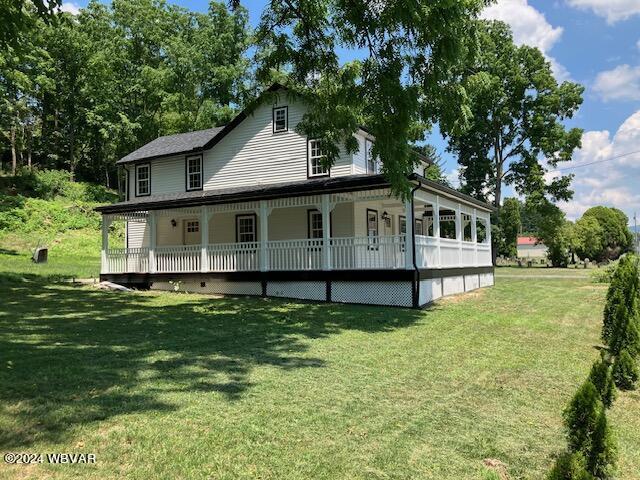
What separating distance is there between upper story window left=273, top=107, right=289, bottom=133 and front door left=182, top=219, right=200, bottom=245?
592 centimetres

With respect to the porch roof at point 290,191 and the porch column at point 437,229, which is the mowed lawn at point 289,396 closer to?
the porch roof at point 290,191

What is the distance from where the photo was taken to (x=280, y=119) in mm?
20016

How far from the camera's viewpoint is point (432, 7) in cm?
877

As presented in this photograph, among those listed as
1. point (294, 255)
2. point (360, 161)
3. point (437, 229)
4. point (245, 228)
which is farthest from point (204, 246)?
point (437, 229)

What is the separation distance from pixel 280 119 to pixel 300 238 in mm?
4852

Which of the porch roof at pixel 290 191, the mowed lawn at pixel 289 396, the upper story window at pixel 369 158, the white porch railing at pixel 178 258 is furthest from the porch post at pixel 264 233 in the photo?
the mowed lawn at pixel 289 396

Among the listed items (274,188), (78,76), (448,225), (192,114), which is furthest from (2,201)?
(448,225)

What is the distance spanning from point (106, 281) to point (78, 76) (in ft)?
112

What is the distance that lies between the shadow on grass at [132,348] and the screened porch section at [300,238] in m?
2.06

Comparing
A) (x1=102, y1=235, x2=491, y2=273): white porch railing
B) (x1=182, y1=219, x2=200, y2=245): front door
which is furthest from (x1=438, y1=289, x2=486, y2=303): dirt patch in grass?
(x1=182, y1=219, x2=200, y2=245): front door

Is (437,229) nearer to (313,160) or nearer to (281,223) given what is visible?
(313,160)

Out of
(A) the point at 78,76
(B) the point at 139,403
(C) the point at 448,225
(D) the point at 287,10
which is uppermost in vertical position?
(A) the point at 78,76

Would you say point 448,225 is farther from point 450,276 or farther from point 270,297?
point 270,297

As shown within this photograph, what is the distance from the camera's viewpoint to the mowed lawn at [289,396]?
396cm
